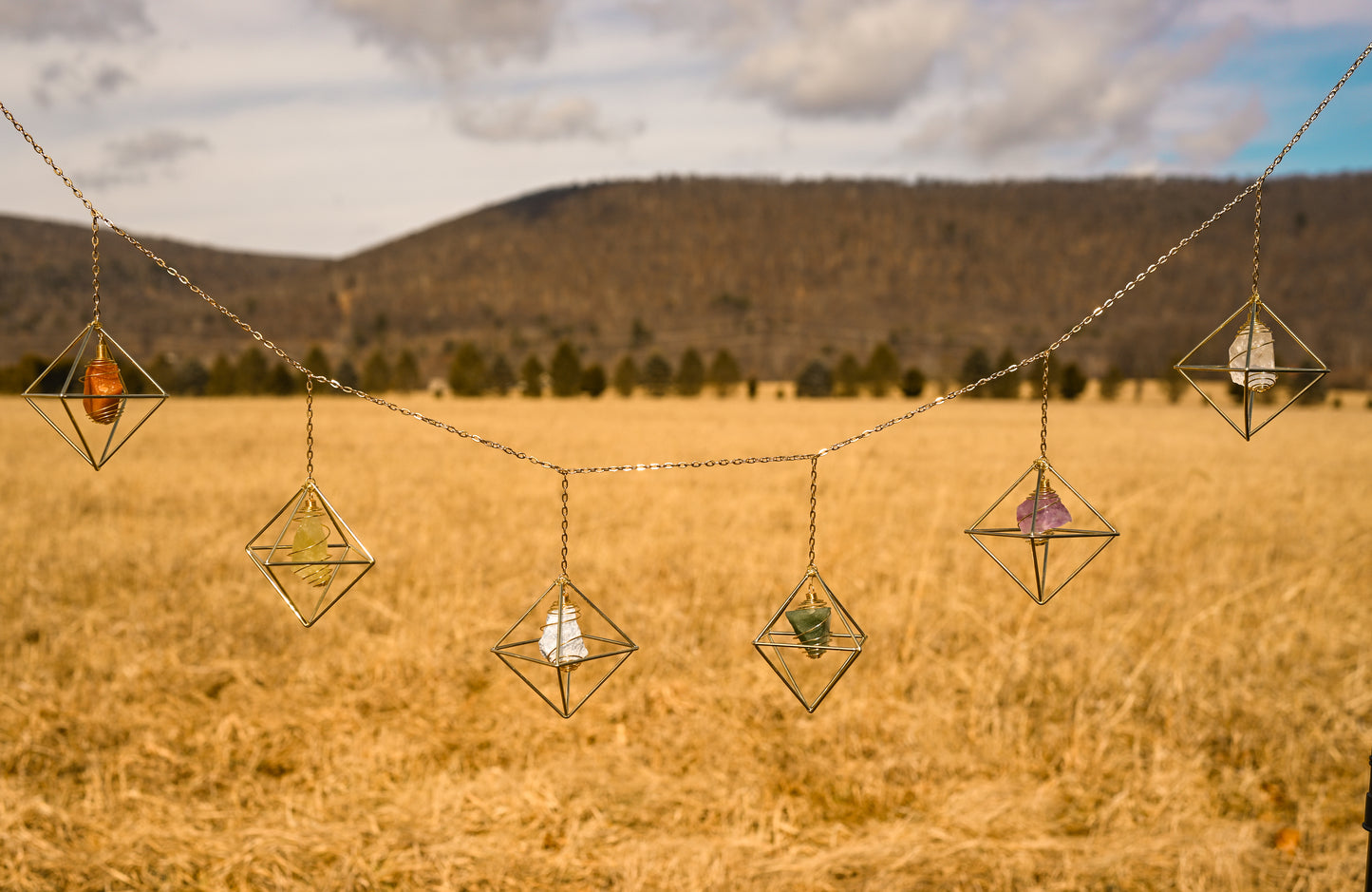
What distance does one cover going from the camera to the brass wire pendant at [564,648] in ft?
6.96

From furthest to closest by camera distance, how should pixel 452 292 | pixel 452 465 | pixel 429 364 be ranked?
pixel 452 292 → pixel 429 364 → pixel 452 465

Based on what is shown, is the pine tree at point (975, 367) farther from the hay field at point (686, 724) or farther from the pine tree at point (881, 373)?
the hay field at point (686, 724)

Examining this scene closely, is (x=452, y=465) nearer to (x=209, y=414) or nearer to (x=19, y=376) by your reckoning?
(x=209, y=414)

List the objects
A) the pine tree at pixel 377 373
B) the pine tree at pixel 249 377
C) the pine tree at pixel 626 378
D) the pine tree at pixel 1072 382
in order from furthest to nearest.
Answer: the pine tree at pixel 626 378 < the pine tree at pixel 377 373 < the pine tree at pixel 1072 382 < the pine tree at pixel 249 377

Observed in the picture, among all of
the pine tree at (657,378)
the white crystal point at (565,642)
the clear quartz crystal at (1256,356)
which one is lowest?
the white crystal point at (565,642)

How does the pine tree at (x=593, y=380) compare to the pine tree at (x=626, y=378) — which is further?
the pine tree at (x=626, y=378)

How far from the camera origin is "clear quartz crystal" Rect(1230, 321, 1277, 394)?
195cm

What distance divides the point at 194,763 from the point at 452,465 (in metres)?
12.5

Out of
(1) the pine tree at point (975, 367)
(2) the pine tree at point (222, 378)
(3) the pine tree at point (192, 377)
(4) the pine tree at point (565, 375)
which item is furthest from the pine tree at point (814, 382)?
(3) the pine tree at point (192, 377)

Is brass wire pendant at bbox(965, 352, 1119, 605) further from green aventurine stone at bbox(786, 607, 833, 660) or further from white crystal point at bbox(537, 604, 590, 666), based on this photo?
white crystal point at bbox(537, 604, 590, 666)

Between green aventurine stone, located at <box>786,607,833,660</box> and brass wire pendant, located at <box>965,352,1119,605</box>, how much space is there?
0.46 m

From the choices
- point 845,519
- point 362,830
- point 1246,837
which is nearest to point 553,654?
point 362,830

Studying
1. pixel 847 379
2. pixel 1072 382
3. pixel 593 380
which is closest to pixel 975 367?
pixel 1072 382

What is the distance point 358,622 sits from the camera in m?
6.77
